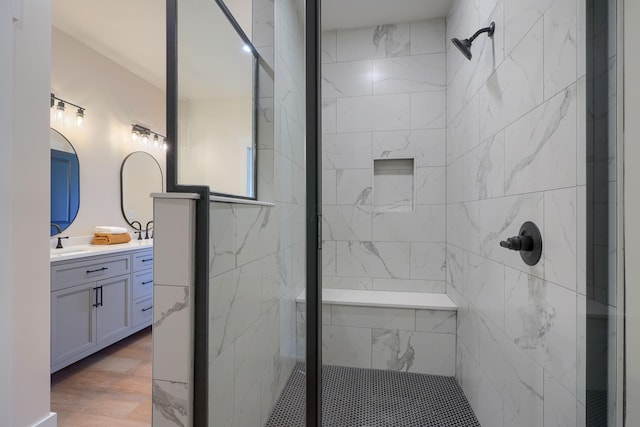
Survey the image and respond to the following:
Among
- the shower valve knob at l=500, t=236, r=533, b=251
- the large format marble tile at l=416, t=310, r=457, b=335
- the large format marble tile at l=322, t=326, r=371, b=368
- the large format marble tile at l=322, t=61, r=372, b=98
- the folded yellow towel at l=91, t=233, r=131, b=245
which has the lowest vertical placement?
the large format marble tile at l=322, t=326, r=371, b=368

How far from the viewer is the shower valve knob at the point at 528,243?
94cm

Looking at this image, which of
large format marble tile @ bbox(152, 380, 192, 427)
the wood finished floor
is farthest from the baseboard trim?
large format marble tile @ bbox(152, 380, 192, 427)

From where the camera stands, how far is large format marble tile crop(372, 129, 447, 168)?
7.13 ft

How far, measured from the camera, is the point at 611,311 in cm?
64

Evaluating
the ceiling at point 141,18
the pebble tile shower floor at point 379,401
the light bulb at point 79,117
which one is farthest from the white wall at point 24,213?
the light bulb at point 79,117

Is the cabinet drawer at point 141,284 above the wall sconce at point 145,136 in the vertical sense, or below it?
below

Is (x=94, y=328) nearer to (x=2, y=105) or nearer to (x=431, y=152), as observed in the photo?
(x=2, y=105)

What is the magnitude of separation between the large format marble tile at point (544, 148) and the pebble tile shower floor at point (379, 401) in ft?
3.51

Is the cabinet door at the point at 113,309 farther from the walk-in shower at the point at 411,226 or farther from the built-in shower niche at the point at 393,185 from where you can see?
the built-in shower niche at the point at 393,185

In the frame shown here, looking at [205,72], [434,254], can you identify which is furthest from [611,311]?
[434,254]

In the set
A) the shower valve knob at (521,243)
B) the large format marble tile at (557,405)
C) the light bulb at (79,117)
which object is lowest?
the large format marble tile at (557,405)

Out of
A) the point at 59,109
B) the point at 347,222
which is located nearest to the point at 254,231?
the point at 347,222

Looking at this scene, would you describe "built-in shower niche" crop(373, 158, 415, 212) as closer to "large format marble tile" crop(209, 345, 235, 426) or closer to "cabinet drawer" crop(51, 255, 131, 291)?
"large format marble tile" crop(209, 345, 235, 426)

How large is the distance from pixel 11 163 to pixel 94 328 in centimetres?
149
